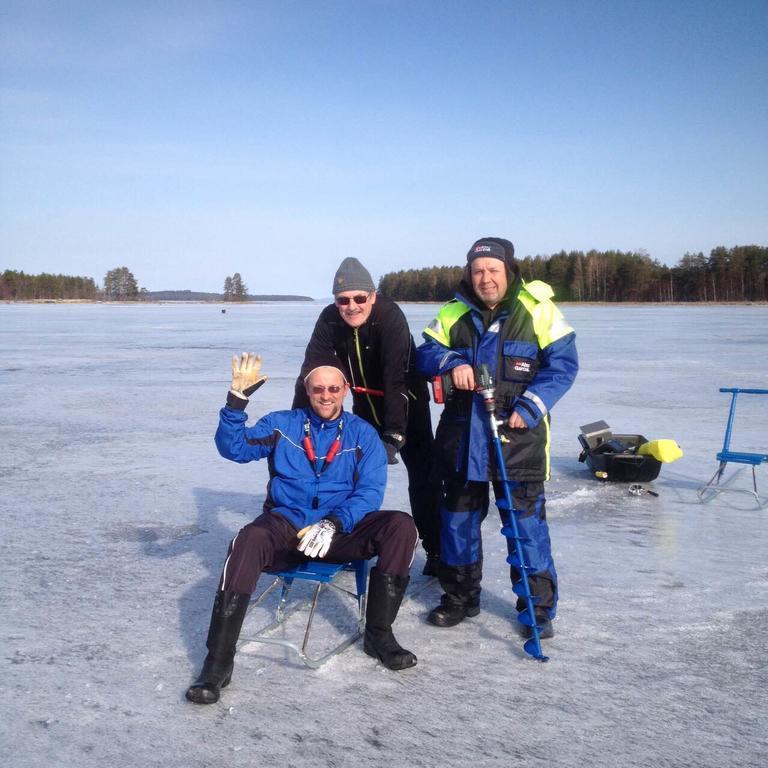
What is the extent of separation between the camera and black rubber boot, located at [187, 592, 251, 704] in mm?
2596

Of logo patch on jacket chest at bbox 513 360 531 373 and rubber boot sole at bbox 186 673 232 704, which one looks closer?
rubber boot sole at bbox 186 673 232 704

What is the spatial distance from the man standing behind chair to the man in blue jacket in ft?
0.96

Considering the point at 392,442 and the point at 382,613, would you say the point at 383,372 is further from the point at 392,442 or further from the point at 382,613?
the point at 382,613

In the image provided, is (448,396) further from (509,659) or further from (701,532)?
(701,532)

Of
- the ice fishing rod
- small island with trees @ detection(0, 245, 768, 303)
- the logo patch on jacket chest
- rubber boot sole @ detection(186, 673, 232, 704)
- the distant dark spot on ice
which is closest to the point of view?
rubber boot sole @ detection(186, 673, 232, 704)

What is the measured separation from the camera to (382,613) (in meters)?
2.96

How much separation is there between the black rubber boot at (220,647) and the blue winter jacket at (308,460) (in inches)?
18.5

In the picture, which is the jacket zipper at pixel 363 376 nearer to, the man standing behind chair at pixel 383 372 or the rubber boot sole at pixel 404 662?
the man standing behind chair at pixel 383 372

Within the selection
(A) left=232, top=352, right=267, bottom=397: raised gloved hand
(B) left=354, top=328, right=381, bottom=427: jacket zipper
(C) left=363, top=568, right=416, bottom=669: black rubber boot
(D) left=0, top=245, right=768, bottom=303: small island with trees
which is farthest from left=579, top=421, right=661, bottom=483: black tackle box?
(D) left=0, top=245, right=768, bottom=303: small island with trees

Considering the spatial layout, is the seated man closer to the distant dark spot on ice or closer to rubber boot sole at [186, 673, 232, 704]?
rubber boot sole at [186, 673, 232, 704]

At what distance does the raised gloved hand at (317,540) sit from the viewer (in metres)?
2.89

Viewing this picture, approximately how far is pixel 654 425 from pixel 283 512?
5.46 meters

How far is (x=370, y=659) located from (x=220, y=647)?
1.96 feet

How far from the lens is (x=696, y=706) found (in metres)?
2.56
